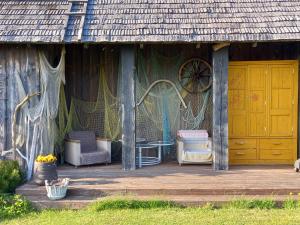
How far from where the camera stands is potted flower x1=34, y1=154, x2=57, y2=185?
25.0 feet

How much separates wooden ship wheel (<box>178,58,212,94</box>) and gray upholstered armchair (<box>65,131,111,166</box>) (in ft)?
7.28

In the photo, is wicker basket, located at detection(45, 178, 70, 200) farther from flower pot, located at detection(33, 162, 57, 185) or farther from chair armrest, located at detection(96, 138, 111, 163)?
chair armrest, located at detection(96, 138, 111, 163)

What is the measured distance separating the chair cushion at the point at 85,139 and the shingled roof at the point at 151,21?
93.1 inches

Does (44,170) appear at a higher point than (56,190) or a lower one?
higher

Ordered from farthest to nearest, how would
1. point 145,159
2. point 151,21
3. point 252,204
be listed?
point 145,159
point 151,21
point 252,204

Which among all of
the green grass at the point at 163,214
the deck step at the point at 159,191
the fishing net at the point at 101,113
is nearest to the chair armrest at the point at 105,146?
the fishing net at the point at 101,113

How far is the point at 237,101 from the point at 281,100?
901mm

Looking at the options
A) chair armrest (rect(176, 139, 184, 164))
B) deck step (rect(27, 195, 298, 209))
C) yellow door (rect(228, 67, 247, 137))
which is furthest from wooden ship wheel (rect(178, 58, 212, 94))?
deck step (rect(27, 195, 298, 209))

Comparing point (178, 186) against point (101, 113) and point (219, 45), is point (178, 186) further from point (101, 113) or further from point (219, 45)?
point (101, 113)

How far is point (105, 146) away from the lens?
31.5 feet

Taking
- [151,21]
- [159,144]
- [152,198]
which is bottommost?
[152,198]

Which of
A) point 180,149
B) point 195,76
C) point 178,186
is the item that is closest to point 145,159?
point 180,149

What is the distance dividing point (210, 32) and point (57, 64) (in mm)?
3323

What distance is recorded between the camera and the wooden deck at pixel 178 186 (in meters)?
7.38
